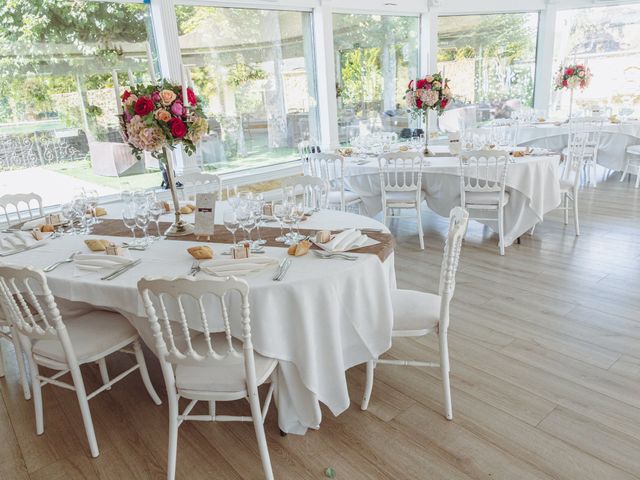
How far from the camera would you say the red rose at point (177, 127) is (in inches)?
96.6

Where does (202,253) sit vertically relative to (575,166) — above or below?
above

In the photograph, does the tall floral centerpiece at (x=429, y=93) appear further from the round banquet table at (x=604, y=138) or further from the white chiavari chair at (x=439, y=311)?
the round banquet table at (x=604, y=138)

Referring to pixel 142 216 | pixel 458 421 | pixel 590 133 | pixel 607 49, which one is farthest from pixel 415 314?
pixel 607 49

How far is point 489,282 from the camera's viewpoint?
3836 millimetres

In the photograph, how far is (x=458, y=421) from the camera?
228 centimetres

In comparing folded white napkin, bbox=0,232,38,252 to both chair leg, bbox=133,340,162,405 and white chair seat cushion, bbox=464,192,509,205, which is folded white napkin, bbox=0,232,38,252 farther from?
white chair seat cushion, bbox=464,192,509,205

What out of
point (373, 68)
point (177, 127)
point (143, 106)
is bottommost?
point (177, 127)

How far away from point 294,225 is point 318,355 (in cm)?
83

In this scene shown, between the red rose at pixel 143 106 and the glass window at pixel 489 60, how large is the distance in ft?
22.2

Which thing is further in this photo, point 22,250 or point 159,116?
point 22,250

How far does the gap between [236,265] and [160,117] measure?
93 centimetres

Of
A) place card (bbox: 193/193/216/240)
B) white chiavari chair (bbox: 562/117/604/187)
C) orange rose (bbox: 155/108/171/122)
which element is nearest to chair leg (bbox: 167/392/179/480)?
place card (bbox: 193/193/216/240)

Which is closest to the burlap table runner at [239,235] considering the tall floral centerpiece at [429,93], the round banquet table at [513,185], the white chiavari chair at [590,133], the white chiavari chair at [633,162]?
the round banquet table at [513,185]

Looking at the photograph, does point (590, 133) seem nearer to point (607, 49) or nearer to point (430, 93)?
point (607, 49)
